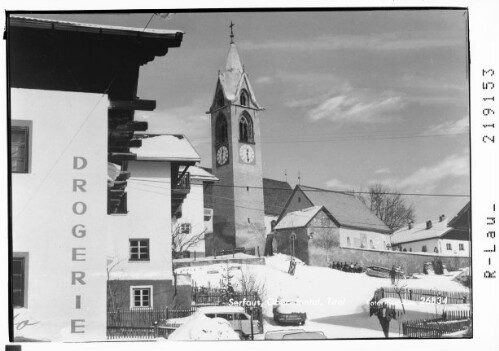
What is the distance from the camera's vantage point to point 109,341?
240 inches

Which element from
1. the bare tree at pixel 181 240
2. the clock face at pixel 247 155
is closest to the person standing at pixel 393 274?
the clock face at pixel 247 155

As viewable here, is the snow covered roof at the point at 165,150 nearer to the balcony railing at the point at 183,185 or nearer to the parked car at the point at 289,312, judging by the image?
the balcony railing at the point at 183,185

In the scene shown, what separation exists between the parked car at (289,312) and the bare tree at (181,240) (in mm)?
761

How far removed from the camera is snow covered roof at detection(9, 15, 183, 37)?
6121 millimetres

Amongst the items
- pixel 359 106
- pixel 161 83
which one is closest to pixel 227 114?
pixel 161 83

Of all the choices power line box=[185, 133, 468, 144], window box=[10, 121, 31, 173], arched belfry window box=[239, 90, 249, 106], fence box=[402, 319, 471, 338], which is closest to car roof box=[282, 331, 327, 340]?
fence box=[402, 319, 471, 338]

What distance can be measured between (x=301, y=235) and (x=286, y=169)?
507 millimetres

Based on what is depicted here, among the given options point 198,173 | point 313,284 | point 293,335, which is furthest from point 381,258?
point 198,173

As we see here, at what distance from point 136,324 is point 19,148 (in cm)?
152

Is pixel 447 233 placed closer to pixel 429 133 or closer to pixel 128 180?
pixel 429 133

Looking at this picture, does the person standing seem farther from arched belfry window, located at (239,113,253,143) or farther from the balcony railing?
the balcony railing

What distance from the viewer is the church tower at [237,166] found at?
6.34 m

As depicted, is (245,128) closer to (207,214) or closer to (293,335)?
(207,214)

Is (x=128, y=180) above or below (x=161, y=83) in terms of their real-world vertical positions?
below
